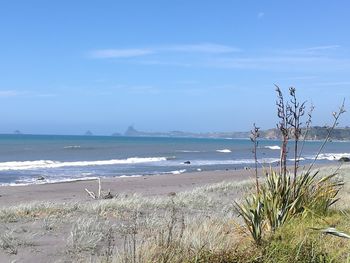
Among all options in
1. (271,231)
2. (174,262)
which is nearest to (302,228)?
(271,231)

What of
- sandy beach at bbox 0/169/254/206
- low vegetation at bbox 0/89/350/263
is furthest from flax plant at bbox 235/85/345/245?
sandy beach at bbox 0/169/254/206

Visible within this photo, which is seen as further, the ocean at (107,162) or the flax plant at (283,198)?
the ocean at (107,162)

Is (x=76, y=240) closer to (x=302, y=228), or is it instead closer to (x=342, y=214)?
(x=302, y=228)

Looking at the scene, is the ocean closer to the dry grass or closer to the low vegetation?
the low vegetation

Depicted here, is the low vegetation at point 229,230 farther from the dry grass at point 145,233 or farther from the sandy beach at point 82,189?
the sandy beach at point 82,189

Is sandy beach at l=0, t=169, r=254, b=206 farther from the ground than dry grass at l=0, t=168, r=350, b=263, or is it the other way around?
dry grass at l=0, t=168, r=350, b=263

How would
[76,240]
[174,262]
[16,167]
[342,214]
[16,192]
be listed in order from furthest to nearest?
1. [16,167]
2. [16,192]
3. [342,214]
4. [76,240]
5. [174,262]

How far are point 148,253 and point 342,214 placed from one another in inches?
161

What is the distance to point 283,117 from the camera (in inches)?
280

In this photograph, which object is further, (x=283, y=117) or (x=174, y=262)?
(x=283, y=117)

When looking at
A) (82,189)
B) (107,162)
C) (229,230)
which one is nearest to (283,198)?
(229,230)

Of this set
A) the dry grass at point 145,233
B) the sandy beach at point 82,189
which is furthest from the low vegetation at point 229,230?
the sandy beach at point 82,189

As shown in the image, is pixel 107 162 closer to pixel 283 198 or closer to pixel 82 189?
pixel 82 189

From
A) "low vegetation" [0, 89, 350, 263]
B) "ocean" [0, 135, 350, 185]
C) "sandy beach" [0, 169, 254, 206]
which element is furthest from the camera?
"ocean" [0, 135, 350, 185]
